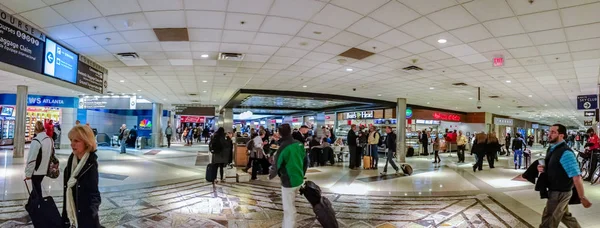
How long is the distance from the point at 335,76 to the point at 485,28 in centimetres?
519

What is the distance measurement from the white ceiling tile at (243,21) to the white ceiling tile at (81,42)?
2.85 m

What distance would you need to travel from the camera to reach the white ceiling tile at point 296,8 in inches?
173

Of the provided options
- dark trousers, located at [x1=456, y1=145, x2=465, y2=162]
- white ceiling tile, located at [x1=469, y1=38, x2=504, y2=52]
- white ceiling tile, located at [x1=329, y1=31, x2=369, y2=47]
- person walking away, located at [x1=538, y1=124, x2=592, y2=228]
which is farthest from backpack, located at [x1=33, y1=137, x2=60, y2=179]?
dark trousers, located at [x1=456, y1=145, x2=465, y2=162]

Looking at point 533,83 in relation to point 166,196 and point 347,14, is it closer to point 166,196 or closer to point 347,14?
point 347,14

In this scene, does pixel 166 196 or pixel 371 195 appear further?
pixel 371 195

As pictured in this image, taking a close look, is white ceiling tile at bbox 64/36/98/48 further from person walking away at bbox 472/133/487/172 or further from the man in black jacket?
person walking away at bbox 472/133/487/172

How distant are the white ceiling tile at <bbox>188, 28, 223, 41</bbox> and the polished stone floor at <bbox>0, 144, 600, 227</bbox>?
2.89m

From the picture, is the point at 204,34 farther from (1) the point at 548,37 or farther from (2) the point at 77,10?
(1) the point at 548,37

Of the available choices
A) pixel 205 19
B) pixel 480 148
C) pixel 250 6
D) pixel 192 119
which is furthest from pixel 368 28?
pixel 192 119

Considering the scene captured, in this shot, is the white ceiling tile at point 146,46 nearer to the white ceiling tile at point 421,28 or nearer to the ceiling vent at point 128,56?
the ceiling vent at point 128,56

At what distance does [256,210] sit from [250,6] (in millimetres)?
2994

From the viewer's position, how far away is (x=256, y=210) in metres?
5.04

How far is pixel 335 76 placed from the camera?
10.0m

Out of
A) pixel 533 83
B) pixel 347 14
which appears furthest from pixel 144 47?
pixel 533 83
